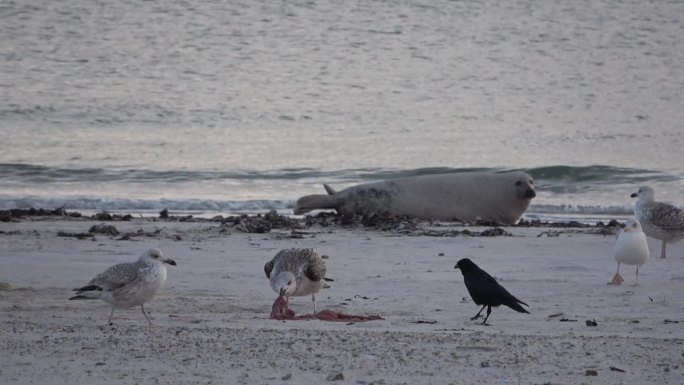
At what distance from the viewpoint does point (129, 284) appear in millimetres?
7363

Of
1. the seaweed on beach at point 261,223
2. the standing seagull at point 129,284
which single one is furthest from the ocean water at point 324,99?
the standing seagull at point 129,284

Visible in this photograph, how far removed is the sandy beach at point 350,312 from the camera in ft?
19.7

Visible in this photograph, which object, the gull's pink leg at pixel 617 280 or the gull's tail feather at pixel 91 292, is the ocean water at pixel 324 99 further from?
the gull's tail feather at pixel 91 292

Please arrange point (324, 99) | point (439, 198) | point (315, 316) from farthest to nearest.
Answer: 1. point (324, 99)
2. point (439, 198)
3. point (315, 316)

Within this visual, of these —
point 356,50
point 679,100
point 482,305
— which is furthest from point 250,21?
point 482,305

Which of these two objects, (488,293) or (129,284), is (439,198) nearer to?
(488,293)

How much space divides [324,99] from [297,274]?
19224 mm

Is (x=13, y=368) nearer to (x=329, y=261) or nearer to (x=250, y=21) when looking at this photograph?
(x=329, y=261)

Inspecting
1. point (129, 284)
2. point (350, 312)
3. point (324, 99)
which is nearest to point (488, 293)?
point (350, 312)

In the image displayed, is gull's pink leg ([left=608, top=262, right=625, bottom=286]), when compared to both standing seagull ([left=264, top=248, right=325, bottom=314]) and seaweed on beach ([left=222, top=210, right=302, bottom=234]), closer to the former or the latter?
standing seagull ([left=264, top=248, right=325, bottom=314])

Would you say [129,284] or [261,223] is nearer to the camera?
[129,284]

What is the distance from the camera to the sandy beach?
5996mm

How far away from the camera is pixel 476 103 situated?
88.9 ft

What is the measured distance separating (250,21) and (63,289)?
25.9 metres
